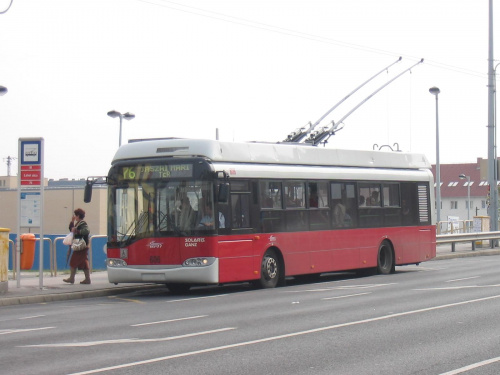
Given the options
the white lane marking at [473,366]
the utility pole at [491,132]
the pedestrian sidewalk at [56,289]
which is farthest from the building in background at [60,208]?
the white lane marking at [473,366]

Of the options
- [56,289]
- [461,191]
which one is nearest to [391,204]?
[56,289]

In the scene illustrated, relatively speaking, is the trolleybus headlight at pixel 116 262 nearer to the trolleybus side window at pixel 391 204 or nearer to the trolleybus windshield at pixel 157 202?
the trolleybus windshield at pixel 157 202

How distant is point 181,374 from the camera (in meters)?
8.60

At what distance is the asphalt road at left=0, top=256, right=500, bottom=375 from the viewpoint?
361 inches

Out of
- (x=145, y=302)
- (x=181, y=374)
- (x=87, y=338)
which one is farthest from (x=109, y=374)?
(x=145, y=302)

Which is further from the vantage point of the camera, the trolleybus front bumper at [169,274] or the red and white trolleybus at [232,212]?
the red and white trolleybus at [232,212]

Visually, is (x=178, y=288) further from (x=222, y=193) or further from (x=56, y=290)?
(x=222, y=193)

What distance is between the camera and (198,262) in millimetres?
18234

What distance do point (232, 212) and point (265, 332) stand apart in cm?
718

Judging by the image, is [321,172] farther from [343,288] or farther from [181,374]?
[181,374]

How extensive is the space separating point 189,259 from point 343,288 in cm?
344

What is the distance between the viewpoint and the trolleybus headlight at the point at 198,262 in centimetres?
1816

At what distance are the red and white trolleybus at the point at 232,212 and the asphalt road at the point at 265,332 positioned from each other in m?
0.77

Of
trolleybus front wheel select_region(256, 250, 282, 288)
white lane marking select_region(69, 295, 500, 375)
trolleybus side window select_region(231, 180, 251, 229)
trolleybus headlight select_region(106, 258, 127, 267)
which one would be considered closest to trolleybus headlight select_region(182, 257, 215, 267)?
trolleybus side window select_region(231, 180, 251, 229)
